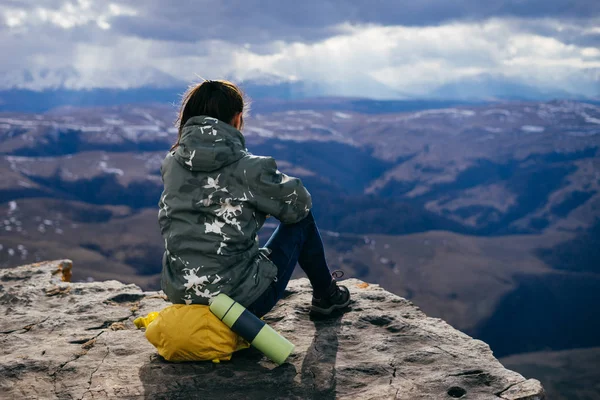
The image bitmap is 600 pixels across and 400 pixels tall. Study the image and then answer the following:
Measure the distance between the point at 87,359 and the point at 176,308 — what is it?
1861mm

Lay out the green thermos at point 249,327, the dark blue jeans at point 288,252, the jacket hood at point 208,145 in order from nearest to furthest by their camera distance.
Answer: the jacket hood at point 208,145
the green thermos at point 249,327
the dark blue jeans at point 288,252

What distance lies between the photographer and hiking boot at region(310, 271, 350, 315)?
845 cm

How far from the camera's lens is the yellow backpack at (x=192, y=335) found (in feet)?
20.9

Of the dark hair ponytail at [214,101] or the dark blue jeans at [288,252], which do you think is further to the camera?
the dark blue jeans at [288,252]

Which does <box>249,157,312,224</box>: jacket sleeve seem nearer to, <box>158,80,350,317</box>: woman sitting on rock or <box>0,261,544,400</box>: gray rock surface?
<box>158,80,350,317</box>: woman sitting on rock

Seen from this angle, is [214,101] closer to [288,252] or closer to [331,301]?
[288,252]

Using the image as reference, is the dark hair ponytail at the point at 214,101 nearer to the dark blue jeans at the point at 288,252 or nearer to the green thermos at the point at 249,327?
the dark blue jeans at the point at 288,252

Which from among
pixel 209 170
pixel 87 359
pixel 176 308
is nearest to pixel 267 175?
pixel 209 170

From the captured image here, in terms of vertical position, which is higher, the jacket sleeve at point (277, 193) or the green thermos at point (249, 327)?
the jacket sleeve at point (277, 193)

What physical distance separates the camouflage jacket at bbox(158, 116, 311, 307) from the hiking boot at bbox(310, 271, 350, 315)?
7.27ft

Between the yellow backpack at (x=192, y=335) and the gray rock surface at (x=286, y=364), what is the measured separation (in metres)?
0.23

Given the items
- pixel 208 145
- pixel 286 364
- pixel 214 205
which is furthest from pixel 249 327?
pixel 208 145

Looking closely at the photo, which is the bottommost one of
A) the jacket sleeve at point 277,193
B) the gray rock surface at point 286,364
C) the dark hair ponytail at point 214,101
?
the gray rock surface at point 286,364

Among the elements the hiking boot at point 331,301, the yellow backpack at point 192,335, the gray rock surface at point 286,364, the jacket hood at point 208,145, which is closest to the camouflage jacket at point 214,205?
the jacket hood at point 208,145
